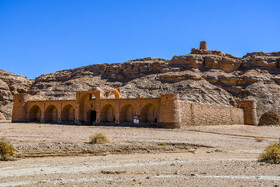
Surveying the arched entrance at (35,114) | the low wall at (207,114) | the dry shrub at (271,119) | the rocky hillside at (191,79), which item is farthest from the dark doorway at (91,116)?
the dry shrub at (271,119)

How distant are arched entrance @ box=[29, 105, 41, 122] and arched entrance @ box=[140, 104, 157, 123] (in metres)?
17.9

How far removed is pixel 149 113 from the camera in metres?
29.1

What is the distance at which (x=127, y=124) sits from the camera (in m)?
28.3

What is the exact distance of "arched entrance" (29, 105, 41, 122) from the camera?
37.2 meters

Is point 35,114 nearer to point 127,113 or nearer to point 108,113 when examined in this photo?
point 108,113

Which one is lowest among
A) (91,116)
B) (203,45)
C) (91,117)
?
(91,117)

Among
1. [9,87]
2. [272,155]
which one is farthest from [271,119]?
[9,87]

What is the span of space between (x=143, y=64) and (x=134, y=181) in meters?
60.4

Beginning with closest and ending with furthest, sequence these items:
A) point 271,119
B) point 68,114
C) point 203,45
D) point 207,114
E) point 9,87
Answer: point 207,114 < point 68,114 < point 271,119 < point 9,87 < point 203,45

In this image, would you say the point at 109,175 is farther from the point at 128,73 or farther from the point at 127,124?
the point at 128,73

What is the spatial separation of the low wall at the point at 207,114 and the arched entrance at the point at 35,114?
2248cm

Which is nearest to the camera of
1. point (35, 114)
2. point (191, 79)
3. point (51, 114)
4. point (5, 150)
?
point (5, 150)

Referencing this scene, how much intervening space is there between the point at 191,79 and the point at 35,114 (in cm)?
3246

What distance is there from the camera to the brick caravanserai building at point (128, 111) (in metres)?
26.0
